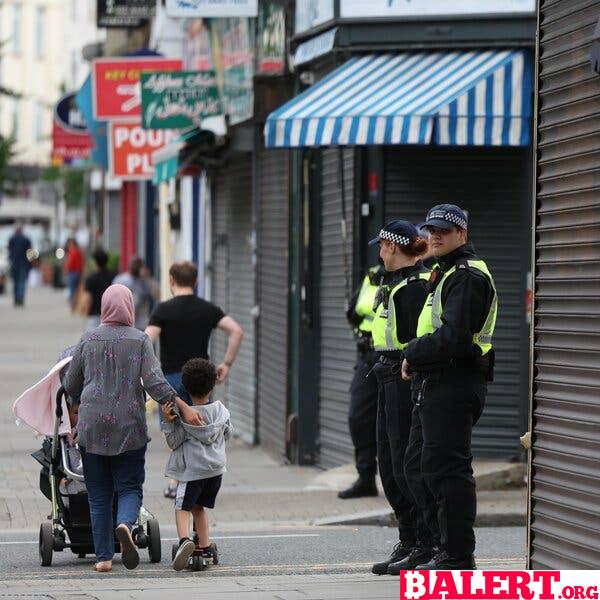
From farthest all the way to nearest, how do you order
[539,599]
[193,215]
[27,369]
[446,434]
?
[27,369]
[193,215]
[446,434]
[539,599]

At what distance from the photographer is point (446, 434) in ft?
28.9

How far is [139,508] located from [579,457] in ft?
11.3

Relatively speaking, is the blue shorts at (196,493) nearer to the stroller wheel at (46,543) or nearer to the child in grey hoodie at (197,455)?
the child in grey hoodie at (197,455)

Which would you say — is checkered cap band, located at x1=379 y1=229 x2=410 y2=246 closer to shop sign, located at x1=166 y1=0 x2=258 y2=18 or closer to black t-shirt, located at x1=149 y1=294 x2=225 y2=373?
black t-shirt, located at x1=149 y1=294 x2=225 y2=373

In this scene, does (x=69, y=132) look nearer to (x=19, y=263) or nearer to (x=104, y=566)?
(x=19, y=263)

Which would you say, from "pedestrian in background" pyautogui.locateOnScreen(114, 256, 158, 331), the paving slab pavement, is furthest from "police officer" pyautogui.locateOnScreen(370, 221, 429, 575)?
"pedestrian in background" pyautogui.locateOnScreen(114, 256, 158, 331)

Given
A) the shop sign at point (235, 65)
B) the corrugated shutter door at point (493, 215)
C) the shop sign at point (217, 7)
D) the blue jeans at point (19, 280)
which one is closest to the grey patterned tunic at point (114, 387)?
the corrugated shutter door at point (493, 215)

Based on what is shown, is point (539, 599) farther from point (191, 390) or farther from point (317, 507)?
point (317, 507)

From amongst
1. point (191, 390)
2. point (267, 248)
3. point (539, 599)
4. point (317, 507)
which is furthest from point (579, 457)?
point (267, 248)

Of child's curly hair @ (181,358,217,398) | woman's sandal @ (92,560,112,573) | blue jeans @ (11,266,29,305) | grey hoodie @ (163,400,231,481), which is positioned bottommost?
blue jeans @ (11,266,29,305)

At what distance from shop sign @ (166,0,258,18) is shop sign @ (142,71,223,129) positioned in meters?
2.74

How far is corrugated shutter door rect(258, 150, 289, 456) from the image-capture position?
17578 millimetres

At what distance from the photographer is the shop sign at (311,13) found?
15422 millimetres

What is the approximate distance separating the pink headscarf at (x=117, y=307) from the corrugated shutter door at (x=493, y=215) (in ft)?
15.6
